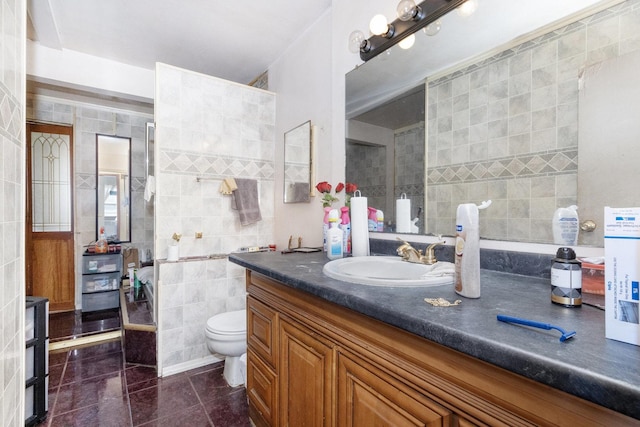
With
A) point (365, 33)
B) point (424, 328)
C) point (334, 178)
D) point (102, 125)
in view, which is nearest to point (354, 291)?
point (424, 328)

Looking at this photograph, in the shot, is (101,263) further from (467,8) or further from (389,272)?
(467,8)

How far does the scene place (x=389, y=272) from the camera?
50.4 inches

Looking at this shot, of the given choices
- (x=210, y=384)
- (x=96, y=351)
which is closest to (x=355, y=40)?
(x=210, y=384)

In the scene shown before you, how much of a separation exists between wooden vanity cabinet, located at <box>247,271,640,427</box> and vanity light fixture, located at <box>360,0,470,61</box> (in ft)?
4.30

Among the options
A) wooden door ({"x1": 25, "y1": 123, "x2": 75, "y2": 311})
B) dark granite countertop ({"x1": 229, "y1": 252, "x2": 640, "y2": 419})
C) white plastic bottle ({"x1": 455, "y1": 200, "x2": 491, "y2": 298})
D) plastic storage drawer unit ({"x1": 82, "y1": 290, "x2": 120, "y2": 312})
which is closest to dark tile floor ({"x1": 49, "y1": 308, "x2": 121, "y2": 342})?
plastic storage drawer unit ({"x1": 82, "y1": 290, "x2": 120, "y2": 312})

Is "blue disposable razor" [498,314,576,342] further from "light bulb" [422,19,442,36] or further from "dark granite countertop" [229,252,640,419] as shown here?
"light bulb" [422,19,442,36]

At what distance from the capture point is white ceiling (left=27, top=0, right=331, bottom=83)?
2.01 metres

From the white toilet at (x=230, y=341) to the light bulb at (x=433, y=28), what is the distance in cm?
193

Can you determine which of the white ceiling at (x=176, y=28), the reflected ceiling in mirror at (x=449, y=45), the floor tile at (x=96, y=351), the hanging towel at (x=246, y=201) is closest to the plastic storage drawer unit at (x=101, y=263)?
the floor tile at (x=96, y=351)

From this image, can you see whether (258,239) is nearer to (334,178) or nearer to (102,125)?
(334,178)

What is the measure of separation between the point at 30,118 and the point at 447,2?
166 inches

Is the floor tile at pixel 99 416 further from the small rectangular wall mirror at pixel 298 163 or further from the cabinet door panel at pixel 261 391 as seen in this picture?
the small rectangular wall mirror at pixel 298 163

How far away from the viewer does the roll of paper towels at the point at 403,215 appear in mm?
1462

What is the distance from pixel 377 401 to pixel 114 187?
161 inches
